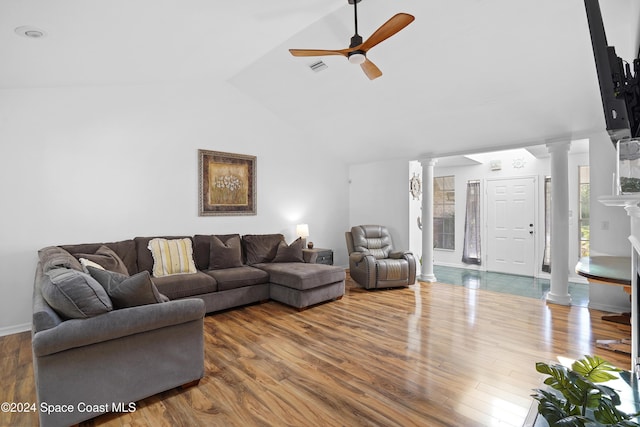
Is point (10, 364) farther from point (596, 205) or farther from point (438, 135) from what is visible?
point (596, 205)

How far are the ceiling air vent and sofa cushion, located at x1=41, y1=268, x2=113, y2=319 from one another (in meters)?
3.39

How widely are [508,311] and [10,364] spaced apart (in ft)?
16.9

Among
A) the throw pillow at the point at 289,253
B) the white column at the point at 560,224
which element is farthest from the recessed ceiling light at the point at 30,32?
the white column at the point at 560,224

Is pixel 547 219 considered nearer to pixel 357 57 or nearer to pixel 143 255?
pixel 357 57

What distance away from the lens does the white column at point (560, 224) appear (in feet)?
14.2

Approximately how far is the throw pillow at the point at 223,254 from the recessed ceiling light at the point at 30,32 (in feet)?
9.20

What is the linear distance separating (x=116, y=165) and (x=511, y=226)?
6.89m

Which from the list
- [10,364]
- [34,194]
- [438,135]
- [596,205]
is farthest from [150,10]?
[596,205]

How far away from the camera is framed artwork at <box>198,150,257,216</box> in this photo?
483 centimetres

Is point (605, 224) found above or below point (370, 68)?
below

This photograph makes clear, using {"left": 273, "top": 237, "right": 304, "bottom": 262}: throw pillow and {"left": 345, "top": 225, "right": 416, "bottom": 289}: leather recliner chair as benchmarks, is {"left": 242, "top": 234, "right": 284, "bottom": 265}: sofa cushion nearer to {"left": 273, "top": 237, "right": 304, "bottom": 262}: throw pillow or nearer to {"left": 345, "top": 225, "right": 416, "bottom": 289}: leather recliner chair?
{"left": 273, "top": 237, "right": 304, "bottom": 262}: throw pillow

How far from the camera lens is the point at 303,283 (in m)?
4.04

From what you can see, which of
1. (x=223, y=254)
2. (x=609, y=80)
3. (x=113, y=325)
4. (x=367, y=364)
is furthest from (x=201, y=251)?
(x=609, y=80)

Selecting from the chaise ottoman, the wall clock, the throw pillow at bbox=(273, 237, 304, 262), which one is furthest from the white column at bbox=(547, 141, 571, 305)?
the throw pillow at bbox=(273, 237, 304, 262)
